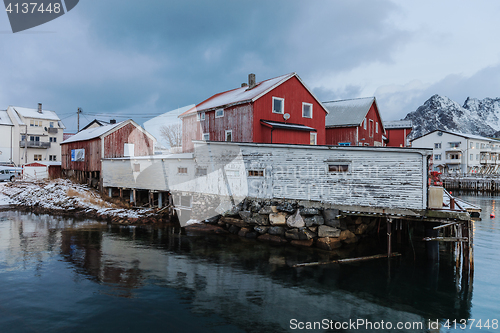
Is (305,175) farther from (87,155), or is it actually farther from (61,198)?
(87,155)

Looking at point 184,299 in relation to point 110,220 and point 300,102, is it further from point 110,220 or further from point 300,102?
point 300,102

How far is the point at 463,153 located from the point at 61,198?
3181 inches

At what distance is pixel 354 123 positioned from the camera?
3362 cm

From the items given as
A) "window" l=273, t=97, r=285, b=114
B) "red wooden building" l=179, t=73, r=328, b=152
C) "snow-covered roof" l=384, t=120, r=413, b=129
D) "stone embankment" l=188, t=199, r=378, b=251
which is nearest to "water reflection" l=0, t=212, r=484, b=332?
"stone embankment" l=188, t=199, r=378, b=251

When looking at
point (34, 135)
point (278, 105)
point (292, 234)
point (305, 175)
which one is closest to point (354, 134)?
point (278, 105)

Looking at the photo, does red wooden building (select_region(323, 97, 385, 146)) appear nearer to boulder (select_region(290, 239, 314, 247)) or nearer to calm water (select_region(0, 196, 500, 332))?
calm water (select_region(0, 196, 500, 332))

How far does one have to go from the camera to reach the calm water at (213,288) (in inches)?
359

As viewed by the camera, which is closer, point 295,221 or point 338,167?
point 338,167

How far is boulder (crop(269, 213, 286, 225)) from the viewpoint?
17.5 metres

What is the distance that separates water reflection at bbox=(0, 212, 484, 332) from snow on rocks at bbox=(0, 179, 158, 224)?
6666 mm

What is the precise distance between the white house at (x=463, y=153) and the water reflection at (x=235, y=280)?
6607 centimetres

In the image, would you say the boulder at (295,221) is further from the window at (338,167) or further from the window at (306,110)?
the window at (306,110)

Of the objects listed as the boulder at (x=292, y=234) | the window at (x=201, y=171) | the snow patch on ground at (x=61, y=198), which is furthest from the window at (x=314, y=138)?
the snow patch on ground at (x=61, y=198)

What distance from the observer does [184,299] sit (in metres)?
10.4
